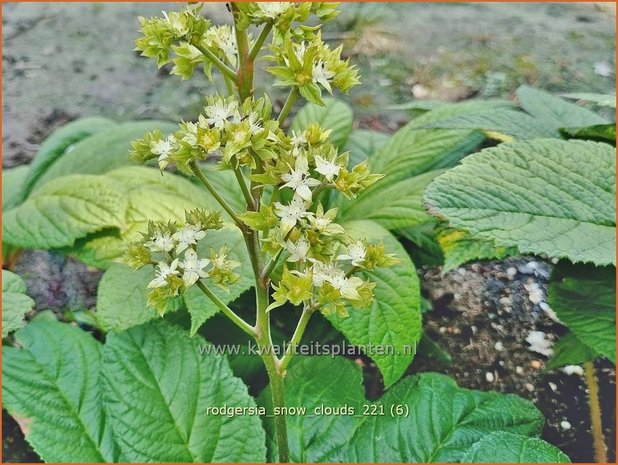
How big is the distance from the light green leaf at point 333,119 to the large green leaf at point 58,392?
2.02 feet

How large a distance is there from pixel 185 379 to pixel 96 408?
0.55 feet

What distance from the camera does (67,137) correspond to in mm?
1788

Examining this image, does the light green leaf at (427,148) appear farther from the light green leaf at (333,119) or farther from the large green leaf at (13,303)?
the large green leaf at (13,303)

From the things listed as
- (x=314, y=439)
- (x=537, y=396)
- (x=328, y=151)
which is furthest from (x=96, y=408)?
(x=537, y=396)

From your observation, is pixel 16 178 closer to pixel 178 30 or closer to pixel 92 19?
pixel 178 30

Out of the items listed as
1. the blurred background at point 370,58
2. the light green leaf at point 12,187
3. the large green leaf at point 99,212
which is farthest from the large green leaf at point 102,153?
the blurred background at point 370,58

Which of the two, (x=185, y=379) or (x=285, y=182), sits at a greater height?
(x=285, y=182)

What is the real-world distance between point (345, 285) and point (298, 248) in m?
0.07

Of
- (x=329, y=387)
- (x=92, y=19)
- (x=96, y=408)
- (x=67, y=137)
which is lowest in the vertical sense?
(x=96, y=408)

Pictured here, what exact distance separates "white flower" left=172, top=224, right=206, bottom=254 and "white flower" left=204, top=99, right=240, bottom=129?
149mm

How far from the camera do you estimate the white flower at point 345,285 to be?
0.86 metres

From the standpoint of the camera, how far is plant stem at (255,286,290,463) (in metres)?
0.96

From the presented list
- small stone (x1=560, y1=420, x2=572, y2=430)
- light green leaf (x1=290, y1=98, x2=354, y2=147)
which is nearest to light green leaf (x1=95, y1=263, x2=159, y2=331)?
light green leaf (x1=290, y1=98, x2=354, y2=147)

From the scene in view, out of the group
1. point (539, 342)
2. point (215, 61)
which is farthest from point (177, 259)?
point (539, 342)
